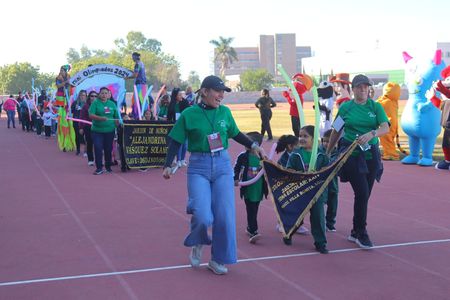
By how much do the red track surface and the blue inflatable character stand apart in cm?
264

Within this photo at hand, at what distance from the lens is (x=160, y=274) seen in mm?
5828

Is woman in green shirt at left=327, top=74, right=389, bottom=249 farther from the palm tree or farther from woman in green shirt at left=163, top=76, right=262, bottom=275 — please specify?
the palm tree

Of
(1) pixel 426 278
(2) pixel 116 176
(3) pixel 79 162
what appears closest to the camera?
(1) pixel 426 278

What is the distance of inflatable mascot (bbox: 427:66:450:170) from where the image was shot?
12.0 m

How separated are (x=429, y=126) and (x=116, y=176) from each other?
265 inches

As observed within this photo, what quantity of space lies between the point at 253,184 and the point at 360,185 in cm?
118

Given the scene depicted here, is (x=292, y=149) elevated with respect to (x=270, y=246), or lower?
elevated

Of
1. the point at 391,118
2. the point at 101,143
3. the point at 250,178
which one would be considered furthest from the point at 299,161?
the point at 391,118

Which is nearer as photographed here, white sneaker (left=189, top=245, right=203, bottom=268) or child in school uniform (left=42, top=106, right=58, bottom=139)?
white sneaker (left=189, top=245, right=203, bottom=268)

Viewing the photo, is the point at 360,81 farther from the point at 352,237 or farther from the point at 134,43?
the point at 134,43

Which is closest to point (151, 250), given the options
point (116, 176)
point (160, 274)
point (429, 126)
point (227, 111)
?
point (160, 274)

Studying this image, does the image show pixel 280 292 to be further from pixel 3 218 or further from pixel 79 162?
pixel 79 162

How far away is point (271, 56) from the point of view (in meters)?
177

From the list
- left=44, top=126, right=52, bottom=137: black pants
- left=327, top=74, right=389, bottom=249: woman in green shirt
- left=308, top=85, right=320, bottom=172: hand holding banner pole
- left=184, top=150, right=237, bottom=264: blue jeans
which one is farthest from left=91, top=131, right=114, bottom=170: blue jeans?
left=44, top=126, right=52, bottom=137: black pants
